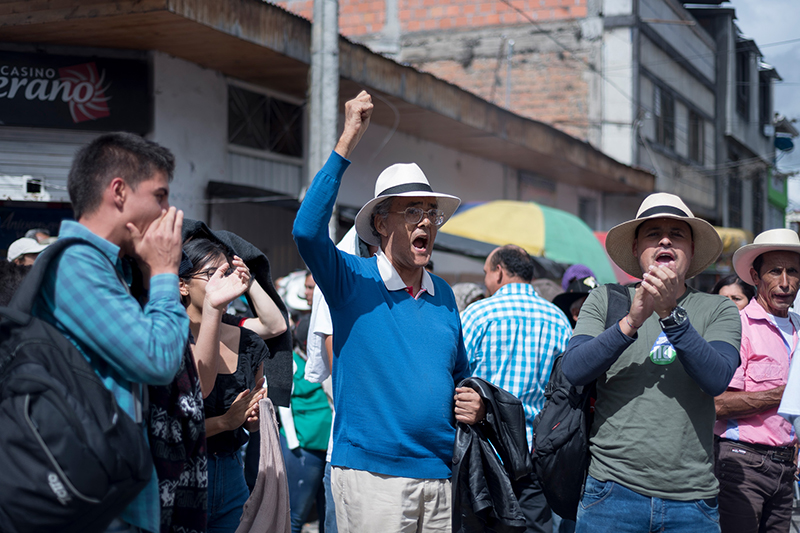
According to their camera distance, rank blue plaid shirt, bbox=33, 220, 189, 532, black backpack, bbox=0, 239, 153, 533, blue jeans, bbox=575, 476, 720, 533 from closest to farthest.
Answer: black backpack, bbox=0, 239, 153, 533
blue plaid shirt, bbox=33, 220, 189, 532
blue jeans, bbox=575, 476, 720, 533

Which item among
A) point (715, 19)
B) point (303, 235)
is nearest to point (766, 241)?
point (303, 235)

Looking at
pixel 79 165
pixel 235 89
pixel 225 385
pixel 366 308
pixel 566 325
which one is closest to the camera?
pixel 79 165

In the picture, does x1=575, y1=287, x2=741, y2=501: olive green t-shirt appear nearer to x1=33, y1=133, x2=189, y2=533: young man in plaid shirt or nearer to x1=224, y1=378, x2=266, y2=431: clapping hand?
x1=224, y1=378, x2=266, y2=431: clapping hand

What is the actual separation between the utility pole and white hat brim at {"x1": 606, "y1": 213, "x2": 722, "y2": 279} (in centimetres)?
447

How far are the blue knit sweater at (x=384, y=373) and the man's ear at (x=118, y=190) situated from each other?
86cm

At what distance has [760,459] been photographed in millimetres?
4141

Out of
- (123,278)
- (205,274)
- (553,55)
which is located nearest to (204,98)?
(205,274)

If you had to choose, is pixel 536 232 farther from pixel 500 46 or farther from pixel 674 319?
pixel 500 46

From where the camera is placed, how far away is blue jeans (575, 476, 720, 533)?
314 centimetres

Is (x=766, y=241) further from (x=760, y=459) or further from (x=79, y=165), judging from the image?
(x=79, y=165)

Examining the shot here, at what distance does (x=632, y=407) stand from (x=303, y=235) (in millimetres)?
1575

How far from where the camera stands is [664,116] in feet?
76.6

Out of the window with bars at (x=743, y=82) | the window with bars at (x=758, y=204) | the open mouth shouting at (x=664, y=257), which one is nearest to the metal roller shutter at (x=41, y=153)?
the open mouth shouting at (x=664, y=257)

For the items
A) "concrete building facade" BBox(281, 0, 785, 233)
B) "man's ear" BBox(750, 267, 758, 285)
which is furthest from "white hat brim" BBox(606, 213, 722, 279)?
"concrete building facade" BBox(281, 0, 785, 233)
